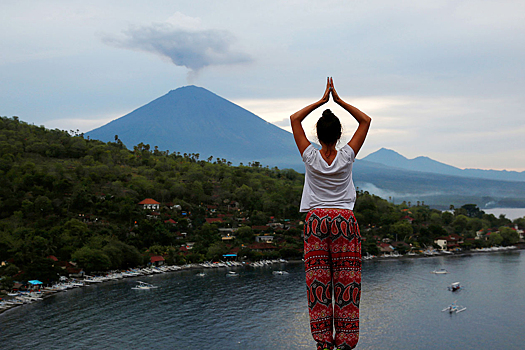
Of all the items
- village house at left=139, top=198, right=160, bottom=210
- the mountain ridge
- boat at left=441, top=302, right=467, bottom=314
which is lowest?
boat at left=441, top=302, right=467, bottom=314

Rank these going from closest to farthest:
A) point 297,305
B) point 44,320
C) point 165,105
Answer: point 44,320 → point 297,305 → point 165,105

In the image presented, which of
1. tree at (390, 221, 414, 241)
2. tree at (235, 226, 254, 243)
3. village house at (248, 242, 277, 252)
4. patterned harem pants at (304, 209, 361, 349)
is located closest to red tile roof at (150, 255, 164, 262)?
tree at (235, 226, 254, 243)

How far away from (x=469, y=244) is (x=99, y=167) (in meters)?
42.7

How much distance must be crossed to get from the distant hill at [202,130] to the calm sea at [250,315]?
139983 millimetres

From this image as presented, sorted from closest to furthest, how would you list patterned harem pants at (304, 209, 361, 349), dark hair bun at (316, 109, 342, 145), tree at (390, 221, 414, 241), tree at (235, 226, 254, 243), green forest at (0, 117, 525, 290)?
1. patterned harem pants at (304, 209, 361, 349)
2. dark hair bun at (316, 109, 342, 145)
3. green forest at (0, 117, 525, 290)
4. tree at (235, 226, 254, 243)
5. tree at (390, 221, 414, 241)

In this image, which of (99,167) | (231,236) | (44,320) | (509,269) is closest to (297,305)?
Result: (44,320)

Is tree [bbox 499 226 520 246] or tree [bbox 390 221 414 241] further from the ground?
tree [bbox 390 221 414 241]

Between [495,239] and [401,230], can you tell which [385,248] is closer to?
[401,230]

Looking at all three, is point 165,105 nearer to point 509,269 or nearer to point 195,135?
point 195,135

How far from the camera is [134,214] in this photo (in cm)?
3844

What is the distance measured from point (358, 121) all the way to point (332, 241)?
2.09ft

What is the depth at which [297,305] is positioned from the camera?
25750 millimetres

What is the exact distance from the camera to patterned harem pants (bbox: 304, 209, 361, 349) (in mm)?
2086

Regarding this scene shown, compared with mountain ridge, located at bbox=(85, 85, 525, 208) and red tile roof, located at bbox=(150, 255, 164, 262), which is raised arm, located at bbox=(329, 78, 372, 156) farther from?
mountain ridge, located at bbox=(85, 85, 525, 208)
